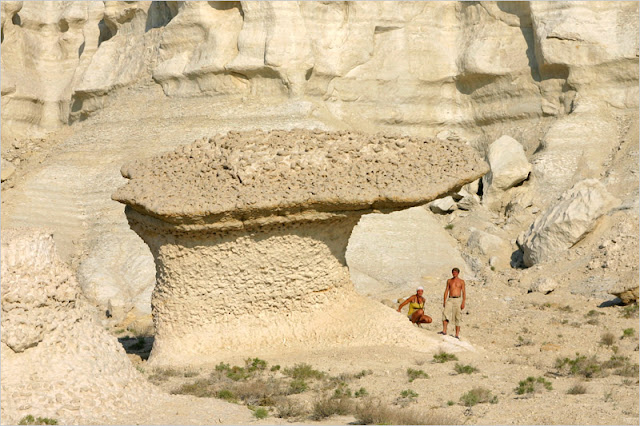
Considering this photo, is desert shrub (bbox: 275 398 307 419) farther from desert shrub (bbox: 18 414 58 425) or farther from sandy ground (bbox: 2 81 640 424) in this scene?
desert shrub (bbox: 18 414 58 425)

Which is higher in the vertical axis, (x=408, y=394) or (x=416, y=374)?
(x=408, y=394)

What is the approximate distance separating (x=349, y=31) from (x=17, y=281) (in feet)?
63.3

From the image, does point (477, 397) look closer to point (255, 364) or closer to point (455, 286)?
point (255, 364)

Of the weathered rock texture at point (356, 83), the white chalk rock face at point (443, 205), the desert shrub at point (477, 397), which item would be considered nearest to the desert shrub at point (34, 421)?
the desert shrub at point (477, 397)

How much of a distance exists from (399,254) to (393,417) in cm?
1359

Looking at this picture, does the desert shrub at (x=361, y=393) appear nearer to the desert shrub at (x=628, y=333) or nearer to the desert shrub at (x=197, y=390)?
the desert shrub at (x=197, y=390)

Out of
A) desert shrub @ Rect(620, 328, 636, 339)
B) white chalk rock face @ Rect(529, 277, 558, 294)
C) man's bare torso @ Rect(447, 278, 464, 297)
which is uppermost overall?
man's bare torso @ Rect(447, 278, 464, 297)

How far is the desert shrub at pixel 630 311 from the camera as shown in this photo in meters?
15.7

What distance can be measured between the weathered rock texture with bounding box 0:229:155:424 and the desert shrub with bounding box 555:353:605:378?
488 centimetres

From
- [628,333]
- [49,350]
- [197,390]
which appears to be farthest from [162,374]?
[628,333]

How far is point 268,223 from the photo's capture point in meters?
11.7

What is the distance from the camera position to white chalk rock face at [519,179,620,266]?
20.9 metres

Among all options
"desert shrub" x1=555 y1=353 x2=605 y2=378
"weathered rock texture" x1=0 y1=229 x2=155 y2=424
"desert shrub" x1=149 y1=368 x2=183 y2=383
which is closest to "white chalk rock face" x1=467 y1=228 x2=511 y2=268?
"desert shrub" x1=555 y1=353 x2=605 y2=378

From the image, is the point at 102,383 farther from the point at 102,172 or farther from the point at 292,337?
the point at 102,172
